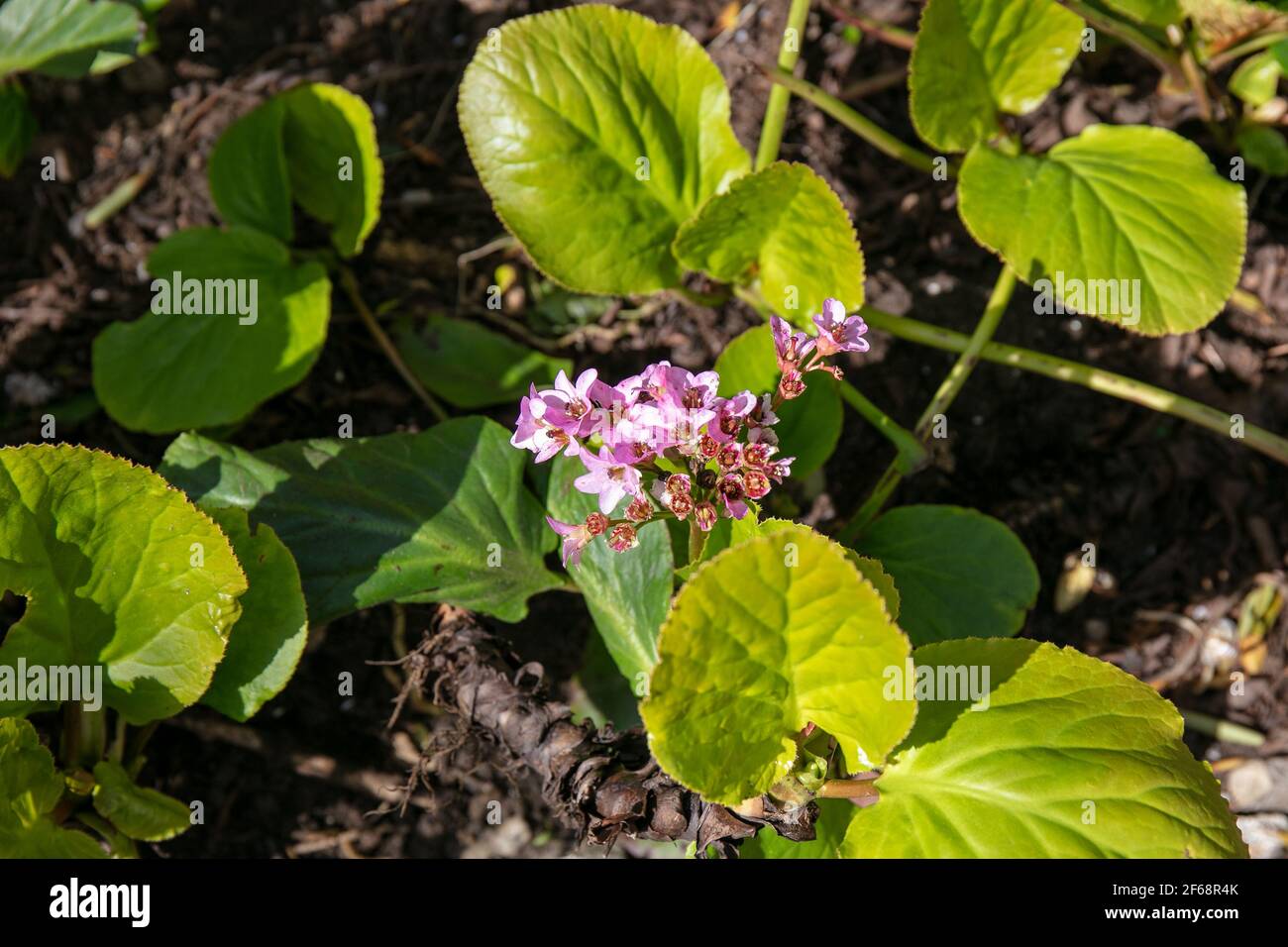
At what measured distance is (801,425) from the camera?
218cm

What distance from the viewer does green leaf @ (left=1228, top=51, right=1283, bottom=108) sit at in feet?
8.57

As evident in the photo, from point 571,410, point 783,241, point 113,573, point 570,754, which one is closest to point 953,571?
point 783,241

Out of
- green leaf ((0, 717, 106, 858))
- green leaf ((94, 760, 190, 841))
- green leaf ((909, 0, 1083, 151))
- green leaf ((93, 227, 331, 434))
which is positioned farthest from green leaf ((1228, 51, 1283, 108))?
green leaf ((0, 717, 106, 858))

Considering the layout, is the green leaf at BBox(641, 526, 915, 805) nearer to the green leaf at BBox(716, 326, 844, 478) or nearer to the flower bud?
the flower bud

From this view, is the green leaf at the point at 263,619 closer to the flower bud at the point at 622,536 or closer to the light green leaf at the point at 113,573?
the light green leaf at the point at 113,573

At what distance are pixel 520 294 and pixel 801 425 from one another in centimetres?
92

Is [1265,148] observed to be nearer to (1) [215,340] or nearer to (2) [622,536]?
(2) [622,536]

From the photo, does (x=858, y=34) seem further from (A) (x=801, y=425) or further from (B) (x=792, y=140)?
(A) (x=801, y=425)

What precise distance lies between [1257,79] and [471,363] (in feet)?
6.66

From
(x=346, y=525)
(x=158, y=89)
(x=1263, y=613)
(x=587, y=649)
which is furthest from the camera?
(x=158, y=89)

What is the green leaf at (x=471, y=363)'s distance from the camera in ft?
8.34

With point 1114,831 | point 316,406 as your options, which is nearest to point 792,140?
point 316,406

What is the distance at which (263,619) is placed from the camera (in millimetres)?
1948

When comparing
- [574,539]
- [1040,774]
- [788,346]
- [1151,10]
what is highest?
[1151,10]
